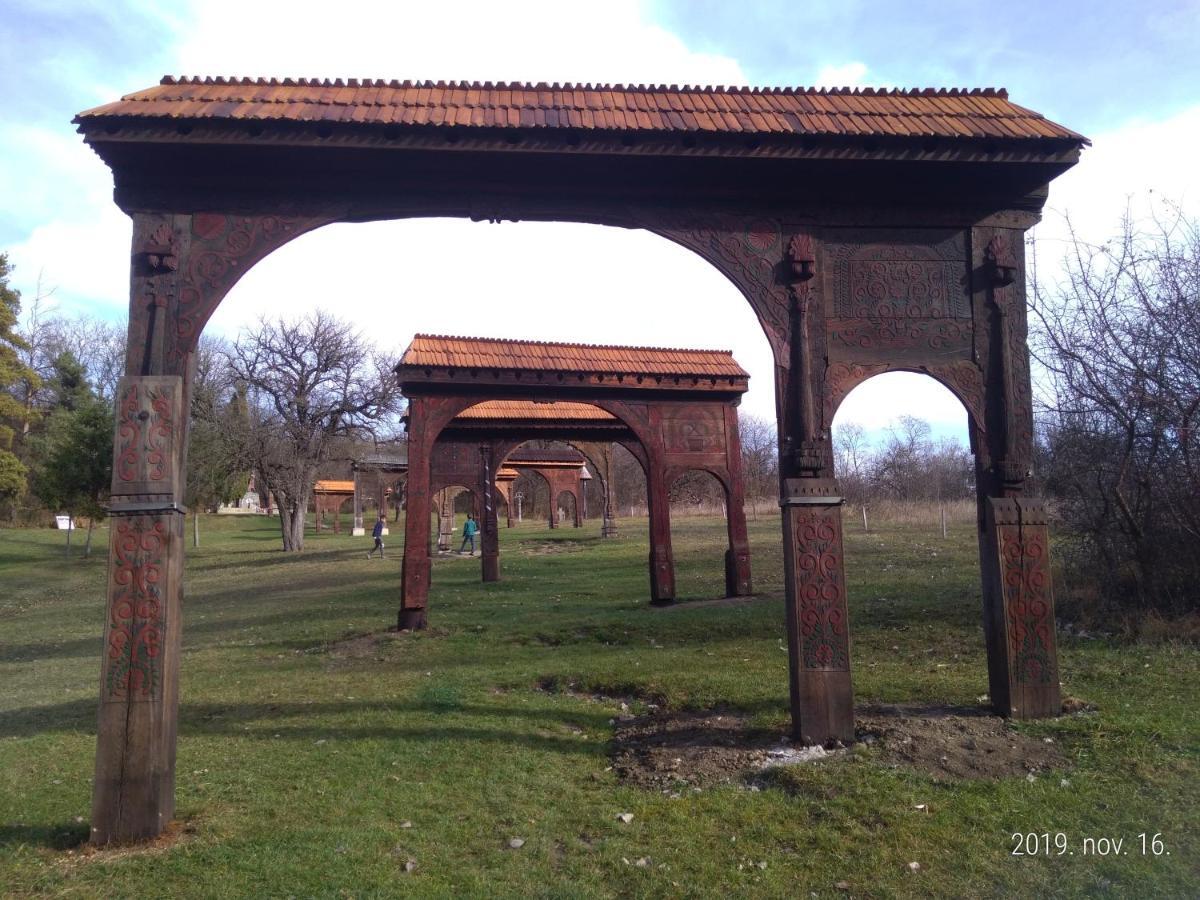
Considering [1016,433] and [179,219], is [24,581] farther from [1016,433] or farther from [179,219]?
[1016,433]

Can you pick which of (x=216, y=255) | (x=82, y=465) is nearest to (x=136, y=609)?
(x=216, y=255)

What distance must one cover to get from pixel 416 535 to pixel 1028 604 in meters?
8.74

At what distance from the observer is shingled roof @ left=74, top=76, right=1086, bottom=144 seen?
5.63 meters

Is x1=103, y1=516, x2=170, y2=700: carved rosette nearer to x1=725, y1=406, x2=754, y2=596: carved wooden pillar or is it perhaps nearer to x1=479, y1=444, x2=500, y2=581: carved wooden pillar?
x1=725, y1=406, x2=754, y2=596: carved wooden pillar

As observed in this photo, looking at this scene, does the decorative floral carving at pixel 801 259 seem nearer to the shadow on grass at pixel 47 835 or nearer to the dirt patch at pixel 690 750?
the dirt patch at pixel 690 750

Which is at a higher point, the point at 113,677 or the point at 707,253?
the point at 707,253

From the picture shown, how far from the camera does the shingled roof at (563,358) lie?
13578mm

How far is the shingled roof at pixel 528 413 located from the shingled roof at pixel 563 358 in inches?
100.0

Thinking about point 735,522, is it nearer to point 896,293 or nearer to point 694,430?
point 694,430

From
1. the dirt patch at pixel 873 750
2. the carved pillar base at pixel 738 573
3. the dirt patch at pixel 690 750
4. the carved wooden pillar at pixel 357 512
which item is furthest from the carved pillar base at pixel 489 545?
the carved wooden pillar at pixel 357 512

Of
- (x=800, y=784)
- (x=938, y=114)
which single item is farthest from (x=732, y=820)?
(x=938, y=114)

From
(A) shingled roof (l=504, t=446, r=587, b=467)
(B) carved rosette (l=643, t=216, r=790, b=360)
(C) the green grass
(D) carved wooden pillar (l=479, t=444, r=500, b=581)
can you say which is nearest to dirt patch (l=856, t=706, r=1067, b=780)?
(C) the green grass

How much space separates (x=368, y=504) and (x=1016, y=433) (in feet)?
204

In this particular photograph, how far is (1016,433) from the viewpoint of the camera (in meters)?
6.29
